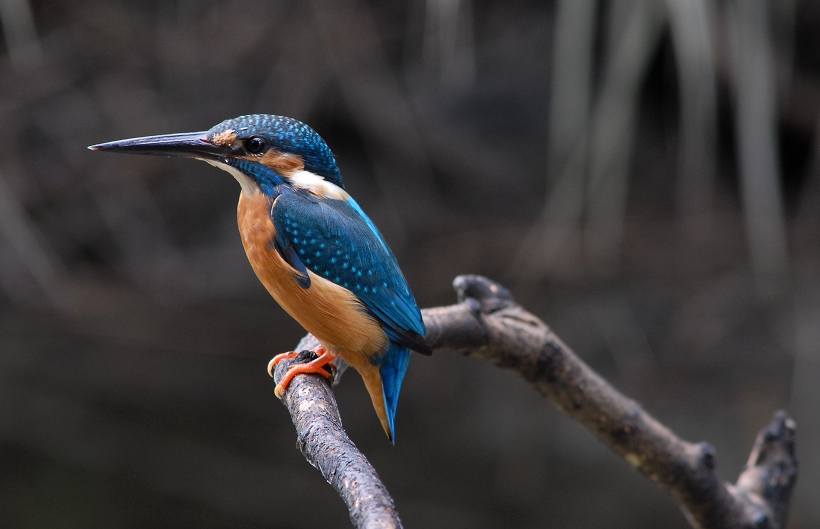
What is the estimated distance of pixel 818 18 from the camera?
121 inches

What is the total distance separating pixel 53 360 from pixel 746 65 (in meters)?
3.17

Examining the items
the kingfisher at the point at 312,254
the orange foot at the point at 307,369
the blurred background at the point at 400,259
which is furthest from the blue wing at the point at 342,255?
the blurred background at the point at 400,259

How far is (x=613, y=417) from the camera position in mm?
1572

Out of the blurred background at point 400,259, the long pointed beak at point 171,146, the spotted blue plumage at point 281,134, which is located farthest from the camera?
the blurred background at point 400,259

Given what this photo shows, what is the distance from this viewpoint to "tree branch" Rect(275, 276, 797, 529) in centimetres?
150

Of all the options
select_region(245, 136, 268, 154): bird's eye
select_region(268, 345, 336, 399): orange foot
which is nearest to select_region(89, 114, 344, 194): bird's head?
select_region(245, 136, 268, 154): bird's eye

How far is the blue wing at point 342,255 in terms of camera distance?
1.43 m

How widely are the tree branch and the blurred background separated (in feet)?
4.09

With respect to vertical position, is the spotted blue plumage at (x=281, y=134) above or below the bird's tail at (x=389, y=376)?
above

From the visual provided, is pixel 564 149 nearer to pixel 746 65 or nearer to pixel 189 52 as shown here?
pixel 746 65

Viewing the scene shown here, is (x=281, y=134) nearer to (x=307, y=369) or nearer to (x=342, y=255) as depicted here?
(x=342, y=255)

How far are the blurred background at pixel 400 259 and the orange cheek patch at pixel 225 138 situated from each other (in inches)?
61.5

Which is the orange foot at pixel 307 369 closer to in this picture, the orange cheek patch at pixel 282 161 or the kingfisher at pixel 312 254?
the kingfisher at pixel 312 254

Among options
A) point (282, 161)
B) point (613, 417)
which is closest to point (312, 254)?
point (282, 161)
